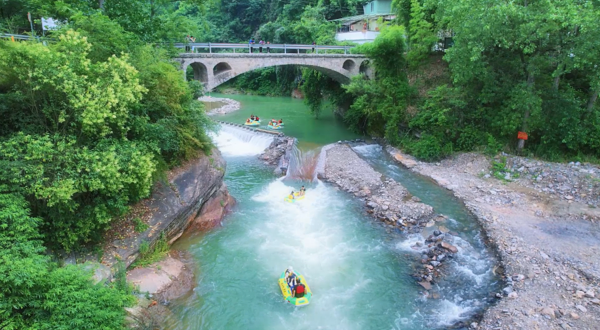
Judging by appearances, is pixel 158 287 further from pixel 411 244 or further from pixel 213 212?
pixel 411 244

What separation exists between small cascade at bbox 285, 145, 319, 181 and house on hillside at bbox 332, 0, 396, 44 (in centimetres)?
2239

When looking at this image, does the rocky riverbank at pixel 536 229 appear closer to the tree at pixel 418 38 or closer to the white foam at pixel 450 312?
the white foam at pixel 450 312

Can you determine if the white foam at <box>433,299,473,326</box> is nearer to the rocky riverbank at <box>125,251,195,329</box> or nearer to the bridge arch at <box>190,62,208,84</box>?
the rocky riverbank at <box>125,251,195,329</box>

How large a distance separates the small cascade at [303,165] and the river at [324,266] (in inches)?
60.9

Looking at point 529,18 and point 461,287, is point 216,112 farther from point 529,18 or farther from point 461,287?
point 461,287

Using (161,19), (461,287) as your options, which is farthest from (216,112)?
(461,287)

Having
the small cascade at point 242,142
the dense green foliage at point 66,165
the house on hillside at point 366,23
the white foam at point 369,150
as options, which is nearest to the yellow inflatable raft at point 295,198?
the dense green foliage at point 66,165

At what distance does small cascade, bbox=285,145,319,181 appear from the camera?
22.8 m

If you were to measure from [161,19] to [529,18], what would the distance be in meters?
19.3

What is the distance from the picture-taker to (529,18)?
17.2m

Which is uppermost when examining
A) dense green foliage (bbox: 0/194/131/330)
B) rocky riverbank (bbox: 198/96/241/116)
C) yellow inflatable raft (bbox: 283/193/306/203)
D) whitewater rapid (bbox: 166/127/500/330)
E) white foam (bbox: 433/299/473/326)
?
rocky riverbank (bbox: 198/96/241/116)

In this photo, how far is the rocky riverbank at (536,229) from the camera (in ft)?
35.3

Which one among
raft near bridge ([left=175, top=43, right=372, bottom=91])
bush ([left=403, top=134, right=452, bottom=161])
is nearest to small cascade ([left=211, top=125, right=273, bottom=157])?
raft near bridge ([left=175, top=43, right=372, bottom=91])

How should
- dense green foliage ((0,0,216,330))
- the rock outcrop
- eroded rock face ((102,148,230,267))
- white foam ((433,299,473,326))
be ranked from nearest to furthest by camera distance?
dense green foliage ((0,0,216,330)) < white foam ((433,299,473,326)) < eroded rock face ((102,148,230,267)) < the rock outcrop
